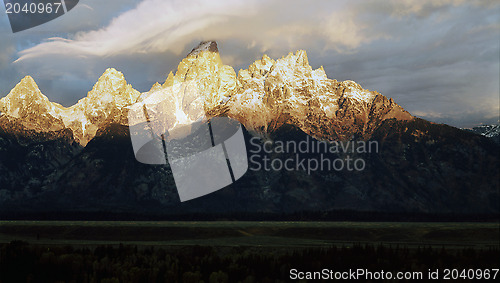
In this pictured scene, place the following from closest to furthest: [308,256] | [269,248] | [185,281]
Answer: [185,281], [308,256], [269,248]

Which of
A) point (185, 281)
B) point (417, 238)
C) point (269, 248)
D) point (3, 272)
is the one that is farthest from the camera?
point (417, 238)

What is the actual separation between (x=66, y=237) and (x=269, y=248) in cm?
10167

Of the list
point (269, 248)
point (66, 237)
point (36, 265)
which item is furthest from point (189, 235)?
point (36, 265)

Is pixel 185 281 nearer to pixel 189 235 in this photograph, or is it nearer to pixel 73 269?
pixel 73 269

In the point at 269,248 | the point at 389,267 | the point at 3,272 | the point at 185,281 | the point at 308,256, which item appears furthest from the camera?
the point at 269,248

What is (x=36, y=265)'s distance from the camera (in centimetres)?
9431

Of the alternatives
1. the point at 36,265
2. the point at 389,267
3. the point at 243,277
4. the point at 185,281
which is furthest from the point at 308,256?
the point at 36,265

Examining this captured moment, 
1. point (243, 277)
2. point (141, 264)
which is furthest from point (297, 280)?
point (141, 264)

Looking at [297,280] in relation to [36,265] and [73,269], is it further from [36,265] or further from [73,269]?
[36,265]

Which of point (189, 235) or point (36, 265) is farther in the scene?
point (189, 235)

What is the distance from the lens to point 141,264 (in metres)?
97.4

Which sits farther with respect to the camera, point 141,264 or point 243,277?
point 141,264

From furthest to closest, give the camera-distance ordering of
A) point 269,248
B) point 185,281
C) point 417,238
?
point 417,238
point 269,248
point 185,281

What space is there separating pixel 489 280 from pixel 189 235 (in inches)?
5137
